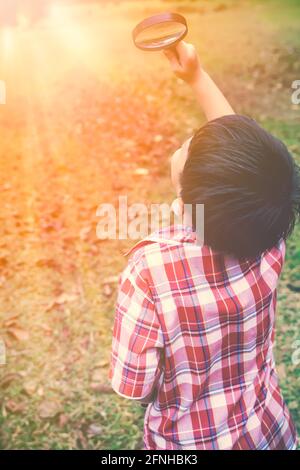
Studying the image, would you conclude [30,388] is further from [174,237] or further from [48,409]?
[174,237]

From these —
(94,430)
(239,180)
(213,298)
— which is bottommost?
(94,430)

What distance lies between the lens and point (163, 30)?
51.7 inches

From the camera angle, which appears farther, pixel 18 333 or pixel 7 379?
pixel 18 333

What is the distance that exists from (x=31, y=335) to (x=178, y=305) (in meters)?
1.31

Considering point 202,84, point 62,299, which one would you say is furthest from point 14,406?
point 202,84

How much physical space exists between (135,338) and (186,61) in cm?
67

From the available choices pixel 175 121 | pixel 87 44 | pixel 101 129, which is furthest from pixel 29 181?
pixel 87 44

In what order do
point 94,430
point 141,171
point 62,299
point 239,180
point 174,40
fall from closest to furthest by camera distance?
point 239,180 → point 174,40 → point 94,430 → point 62,299 → point 141,171

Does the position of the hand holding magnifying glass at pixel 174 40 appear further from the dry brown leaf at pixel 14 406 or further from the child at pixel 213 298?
the dry brown leaf at pixel 14 406

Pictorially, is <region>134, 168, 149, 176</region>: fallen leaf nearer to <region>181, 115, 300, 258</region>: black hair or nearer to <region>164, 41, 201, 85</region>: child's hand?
<region>164, 41, 201, 85</region>: child's hand

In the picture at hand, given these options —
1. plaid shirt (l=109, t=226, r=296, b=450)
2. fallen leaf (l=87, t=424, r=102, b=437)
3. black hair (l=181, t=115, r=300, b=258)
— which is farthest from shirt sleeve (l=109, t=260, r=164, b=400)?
fallen leaf (l=87, t=424, r=102, b=437)

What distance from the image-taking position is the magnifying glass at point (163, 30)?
1.28m

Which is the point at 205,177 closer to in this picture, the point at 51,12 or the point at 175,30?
the point at 175,30

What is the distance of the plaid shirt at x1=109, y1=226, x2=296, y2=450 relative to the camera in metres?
1.10
